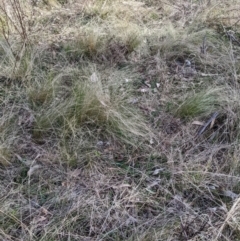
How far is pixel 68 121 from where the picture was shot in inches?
91.5

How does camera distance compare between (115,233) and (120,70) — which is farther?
(120,70)

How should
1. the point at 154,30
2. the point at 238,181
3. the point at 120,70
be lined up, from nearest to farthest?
1. the point at 238,181
2. the point at 120,70
3. the point at 154,30

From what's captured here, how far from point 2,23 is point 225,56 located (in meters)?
1.94

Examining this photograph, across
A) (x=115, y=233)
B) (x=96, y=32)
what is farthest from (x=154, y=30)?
(x=115, y=233)

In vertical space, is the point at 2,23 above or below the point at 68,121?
above

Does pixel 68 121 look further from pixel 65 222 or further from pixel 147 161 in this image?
pixel 65 222

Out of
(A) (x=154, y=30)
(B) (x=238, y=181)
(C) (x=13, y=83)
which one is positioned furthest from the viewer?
(A) (x=154, y=30)

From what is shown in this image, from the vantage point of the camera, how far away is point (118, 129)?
7.77 ft

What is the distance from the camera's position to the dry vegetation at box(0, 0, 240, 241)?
187 centimetres

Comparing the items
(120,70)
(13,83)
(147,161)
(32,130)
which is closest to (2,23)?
(13,83)

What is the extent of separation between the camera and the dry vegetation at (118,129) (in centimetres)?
187

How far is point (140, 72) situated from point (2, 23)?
1.30 metres

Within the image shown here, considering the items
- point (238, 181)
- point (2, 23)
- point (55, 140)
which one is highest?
point (2, 23)

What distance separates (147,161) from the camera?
2.21 m
